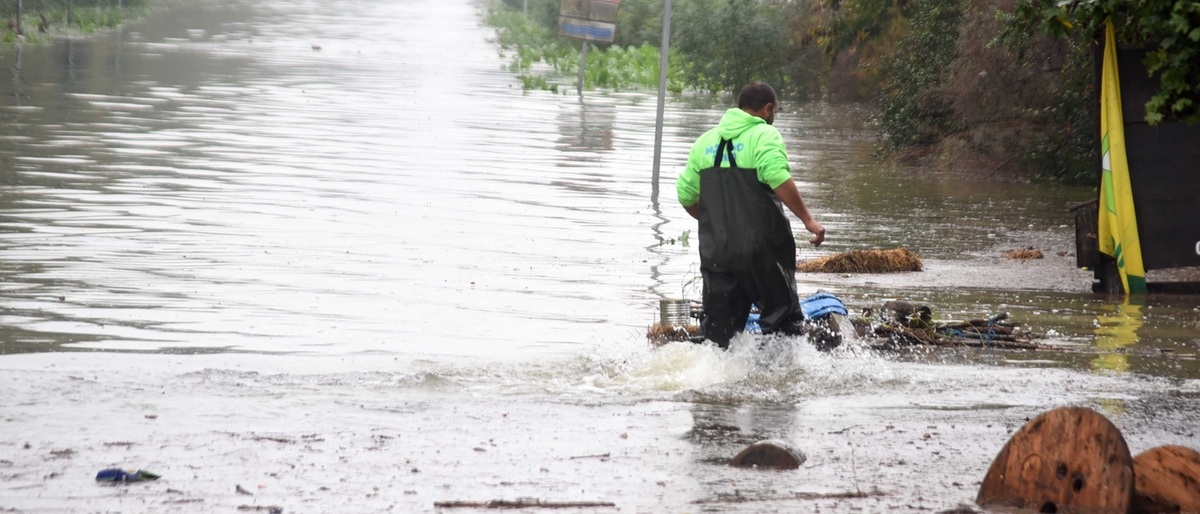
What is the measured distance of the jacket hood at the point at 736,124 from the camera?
7669 mm

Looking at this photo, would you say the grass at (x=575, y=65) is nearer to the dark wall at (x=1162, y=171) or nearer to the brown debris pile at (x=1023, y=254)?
the brown debris pile at (x=1023, y=254)

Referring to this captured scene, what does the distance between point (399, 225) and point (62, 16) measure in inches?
2104

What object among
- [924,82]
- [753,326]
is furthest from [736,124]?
[924,82]

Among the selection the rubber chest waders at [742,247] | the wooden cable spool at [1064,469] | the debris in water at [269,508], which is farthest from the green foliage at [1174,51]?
the debris in water at [269,508]

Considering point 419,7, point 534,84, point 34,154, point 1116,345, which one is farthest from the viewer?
point 419,7

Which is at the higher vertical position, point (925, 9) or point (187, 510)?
point (925, 9)

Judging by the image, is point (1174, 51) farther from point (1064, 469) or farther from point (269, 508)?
point (269, 508)

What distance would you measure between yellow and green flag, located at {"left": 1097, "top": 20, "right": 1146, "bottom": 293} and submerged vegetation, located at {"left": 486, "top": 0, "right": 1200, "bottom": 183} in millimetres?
251

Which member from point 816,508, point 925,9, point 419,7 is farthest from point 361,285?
point 419,7

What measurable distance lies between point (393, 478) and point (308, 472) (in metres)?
0.37

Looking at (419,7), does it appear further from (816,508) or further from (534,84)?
(816,508)

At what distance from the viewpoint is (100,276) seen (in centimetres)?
1132

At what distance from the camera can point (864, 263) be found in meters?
12.6

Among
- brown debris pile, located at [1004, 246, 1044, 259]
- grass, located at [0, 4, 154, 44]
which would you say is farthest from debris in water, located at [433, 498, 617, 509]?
grass, located at [0, 4, 154, 44]
